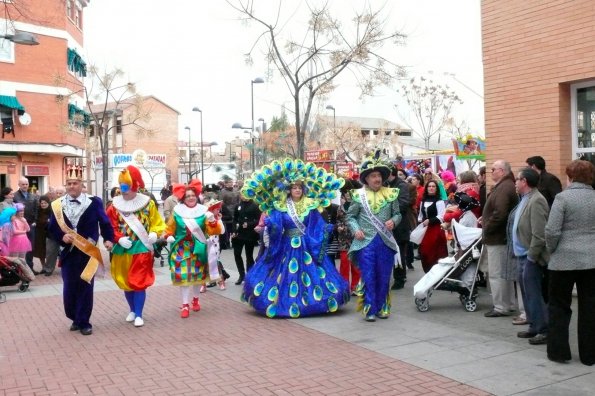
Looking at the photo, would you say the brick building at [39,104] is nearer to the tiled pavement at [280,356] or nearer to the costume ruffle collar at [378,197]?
the tiled pavement at [280,356]

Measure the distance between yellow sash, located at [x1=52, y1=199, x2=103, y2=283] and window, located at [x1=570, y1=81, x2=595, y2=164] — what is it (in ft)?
21.9

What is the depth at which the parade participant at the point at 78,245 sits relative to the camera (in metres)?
7.48

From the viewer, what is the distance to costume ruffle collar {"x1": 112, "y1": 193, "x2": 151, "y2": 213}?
787 centimetres

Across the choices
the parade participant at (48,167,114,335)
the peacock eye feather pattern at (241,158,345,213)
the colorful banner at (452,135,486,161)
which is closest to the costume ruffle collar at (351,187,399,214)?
the peacock eye feather pattern at (241,158,345,213)

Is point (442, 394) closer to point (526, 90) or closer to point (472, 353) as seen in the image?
point (472, 353)

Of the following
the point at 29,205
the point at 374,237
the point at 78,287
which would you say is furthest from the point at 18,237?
the point at 374,237

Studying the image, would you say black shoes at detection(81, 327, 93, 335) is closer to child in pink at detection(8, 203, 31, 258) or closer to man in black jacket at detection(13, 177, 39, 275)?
child in pink at detection(8, 203, 31, 258)

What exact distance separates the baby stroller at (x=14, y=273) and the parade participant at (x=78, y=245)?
11.1 feet

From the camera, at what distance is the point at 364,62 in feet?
42.8

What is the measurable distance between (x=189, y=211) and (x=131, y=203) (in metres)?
0.86

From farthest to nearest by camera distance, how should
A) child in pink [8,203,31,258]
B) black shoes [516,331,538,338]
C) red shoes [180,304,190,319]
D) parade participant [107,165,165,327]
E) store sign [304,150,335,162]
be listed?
store sign [304,150,335,162] → child in pink [8,203,31,258] → red shoes [180,304,190,319] → parade participant [107,165,165,327] → black shoes [516,331,538,338]

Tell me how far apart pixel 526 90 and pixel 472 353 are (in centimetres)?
452

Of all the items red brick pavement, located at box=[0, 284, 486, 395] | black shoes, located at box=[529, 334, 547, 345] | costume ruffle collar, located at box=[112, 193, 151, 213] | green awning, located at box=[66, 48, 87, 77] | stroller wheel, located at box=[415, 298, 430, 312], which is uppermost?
green awning, located at box=[66, 48, 87, 77]

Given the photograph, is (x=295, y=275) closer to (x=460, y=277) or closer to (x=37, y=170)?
(x=460, y=277)
